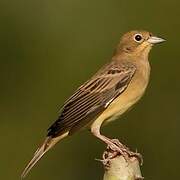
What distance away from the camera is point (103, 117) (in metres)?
9.45

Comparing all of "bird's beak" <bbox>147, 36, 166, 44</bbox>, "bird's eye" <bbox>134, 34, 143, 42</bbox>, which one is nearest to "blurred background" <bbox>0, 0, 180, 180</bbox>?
"bird's eye" <bbox>134, 34, 143, 42</bbox>

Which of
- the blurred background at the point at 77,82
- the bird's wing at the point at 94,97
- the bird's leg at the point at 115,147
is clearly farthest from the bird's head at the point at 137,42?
the blurred background at the point at 77,82

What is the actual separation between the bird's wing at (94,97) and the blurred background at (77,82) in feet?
9.86

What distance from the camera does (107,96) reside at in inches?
379

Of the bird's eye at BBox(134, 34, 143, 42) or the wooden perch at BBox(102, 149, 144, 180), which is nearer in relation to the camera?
the wooden perch at BBox(102, 149, 144, 180)

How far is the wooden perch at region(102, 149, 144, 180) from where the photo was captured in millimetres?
7250

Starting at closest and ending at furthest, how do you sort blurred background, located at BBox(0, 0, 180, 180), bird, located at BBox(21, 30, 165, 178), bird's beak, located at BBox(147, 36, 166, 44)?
bird, located at BBox(21, 30, 165, 178) < bird's beak, located at BBox(147, 36, 166, 44) < blurred background, located at BBox(0, 0, 180, 180)

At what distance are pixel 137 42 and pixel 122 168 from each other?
9.88 ft

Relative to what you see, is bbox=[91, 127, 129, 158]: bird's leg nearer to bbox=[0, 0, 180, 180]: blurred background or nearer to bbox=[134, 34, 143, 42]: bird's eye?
bbox=[134, 34, 143, 42]: bird's eye

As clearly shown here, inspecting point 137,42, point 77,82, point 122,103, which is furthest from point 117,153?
point 77,82

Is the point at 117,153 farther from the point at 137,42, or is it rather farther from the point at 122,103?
the point at 137,42

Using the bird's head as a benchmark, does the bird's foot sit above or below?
below

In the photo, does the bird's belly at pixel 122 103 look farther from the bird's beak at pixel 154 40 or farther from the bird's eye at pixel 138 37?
the bird's eye at pixel 138 37

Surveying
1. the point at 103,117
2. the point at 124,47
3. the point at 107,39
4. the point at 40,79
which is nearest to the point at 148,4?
the point at 107,39
